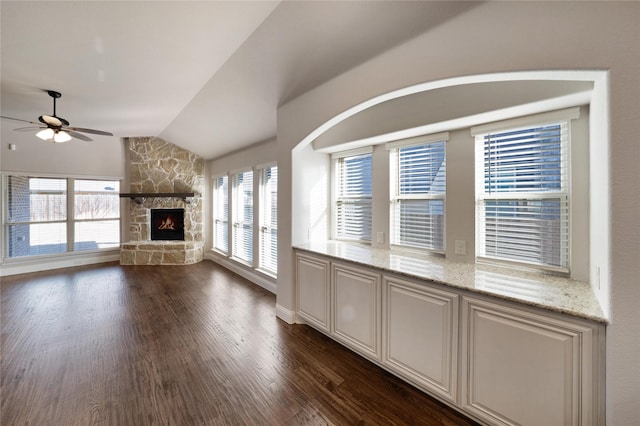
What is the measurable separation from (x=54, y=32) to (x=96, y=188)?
527cm

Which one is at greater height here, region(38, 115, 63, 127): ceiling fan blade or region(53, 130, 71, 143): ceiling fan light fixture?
region(38, 115, 63, 127): ceiling fan blade

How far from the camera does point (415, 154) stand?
2.93 metres

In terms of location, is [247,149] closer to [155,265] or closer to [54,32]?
[54,32]

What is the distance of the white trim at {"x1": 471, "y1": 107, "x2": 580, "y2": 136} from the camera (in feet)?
6.36

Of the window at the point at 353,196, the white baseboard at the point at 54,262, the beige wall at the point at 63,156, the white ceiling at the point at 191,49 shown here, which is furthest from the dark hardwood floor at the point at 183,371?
the beige wall at the point at 63,156

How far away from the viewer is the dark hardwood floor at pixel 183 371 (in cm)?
190

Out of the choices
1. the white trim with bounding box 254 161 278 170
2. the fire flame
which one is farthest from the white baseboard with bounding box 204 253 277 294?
the white trim with bounding box 254 161 278 170

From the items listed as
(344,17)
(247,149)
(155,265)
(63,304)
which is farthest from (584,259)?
(155,265)

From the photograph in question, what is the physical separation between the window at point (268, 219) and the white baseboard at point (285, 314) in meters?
1.17

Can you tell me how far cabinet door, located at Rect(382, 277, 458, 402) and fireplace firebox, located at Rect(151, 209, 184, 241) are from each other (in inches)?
242

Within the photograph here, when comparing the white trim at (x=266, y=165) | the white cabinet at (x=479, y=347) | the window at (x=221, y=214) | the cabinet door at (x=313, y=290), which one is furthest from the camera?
the window at (x=221, y=214)

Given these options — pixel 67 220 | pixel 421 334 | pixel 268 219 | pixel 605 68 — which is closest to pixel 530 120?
pixel 605 68

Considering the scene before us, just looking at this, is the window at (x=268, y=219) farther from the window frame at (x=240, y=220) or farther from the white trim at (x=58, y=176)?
the white trim at (x=58, y=176)

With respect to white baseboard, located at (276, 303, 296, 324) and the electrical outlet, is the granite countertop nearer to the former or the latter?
the electrical outlet
